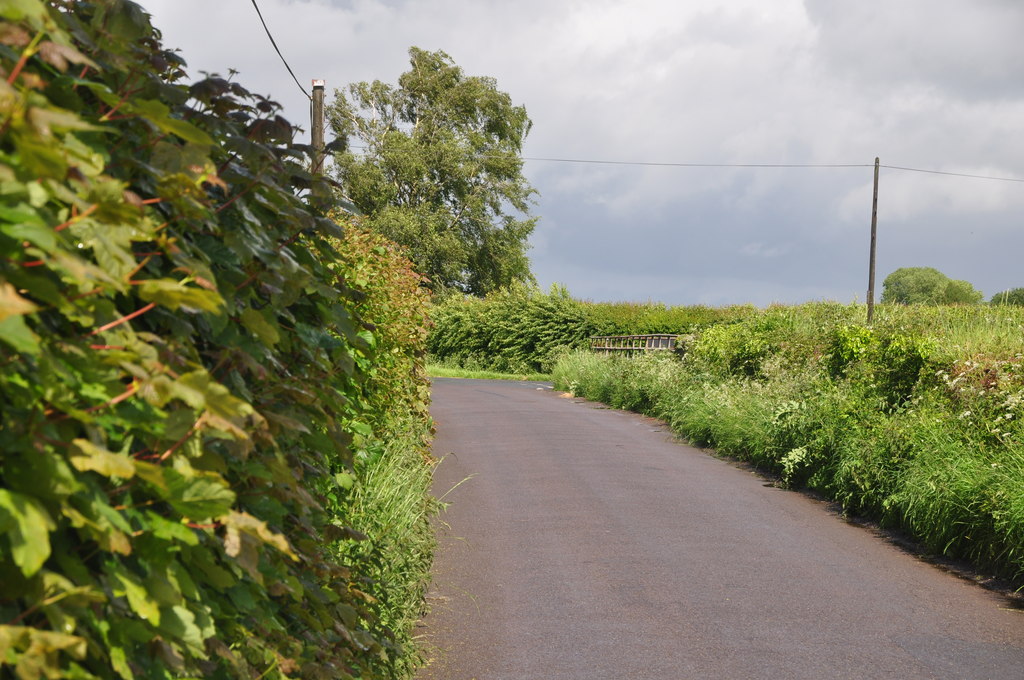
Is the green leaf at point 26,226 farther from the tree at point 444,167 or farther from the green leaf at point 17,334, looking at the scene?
the tree at point 444,167

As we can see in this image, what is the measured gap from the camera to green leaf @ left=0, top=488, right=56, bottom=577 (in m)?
1.42

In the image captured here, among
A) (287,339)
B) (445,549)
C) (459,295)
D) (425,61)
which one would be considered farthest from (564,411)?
(425,61)

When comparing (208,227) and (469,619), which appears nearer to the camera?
(208,227)

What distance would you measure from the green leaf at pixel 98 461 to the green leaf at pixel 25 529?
0.12 metres

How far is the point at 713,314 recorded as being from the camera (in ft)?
128

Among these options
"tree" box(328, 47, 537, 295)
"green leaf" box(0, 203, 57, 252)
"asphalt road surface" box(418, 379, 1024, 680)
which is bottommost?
"asphalt road surface" box(418, 379, 1024, 680)

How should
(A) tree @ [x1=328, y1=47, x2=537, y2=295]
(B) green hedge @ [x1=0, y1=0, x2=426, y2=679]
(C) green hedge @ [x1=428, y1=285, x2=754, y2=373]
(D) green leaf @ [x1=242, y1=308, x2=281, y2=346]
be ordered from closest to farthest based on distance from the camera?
(B) green hedge @ [x1=0, y1=0, x2=426, y2=679], (D) green leaf @ [x1=242, y1=308, x2=281, y2=346], (C) green hedge @ [x1=428, y1=285, x2=754, y2=373], (A) tree @ [x1=328, y1=47, x2=537, y2=295]

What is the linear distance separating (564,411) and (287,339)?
1861 cm

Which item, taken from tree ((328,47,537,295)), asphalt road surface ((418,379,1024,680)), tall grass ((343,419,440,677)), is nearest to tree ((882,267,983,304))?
tree ((328,47,537,295))

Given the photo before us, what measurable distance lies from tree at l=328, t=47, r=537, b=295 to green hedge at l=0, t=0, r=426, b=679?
159 feet

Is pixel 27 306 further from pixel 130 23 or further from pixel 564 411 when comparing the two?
pixel 564 411

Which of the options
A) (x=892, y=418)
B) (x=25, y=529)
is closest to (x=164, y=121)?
Answer: (x=25, y=529)

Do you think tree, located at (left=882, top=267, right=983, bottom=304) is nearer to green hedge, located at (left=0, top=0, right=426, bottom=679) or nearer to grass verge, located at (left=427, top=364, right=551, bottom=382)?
grass verge, located at (left=427, top=364, right=551, bottom=382)

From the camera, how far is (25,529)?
1.44m
